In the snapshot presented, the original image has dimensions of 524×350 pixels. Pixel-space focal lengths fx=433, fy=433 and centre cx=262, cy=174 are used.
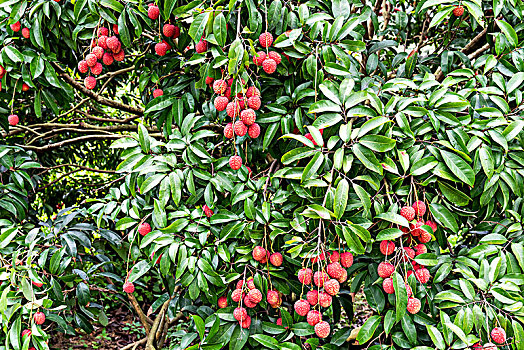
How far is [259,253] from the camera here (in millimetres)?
1352

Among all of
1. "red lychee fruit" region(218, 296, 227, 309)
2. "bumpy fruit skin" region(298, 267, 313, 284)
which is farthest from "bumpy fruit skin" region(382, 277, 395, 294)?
"red lychee fruit" region(218, 296, 227, 309)

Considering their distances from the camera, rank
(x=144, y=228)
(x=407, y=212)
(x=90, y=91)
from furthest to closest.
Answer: (x=90, y=91) → (x=144, y=228) → (x=407, y=212)

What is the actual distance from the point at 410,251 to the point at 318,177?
346mm

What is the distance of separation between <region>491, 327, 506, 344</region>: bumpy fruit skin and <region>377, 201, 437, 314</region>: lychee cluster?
0.67 ft

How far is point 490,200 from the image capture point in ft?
4.51

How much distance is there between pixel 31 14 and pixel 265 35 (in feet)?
3.06

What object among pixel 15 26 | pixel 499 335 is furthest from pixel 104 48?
pixel 499 335

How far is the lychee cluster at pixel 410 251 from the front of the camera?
1215mm

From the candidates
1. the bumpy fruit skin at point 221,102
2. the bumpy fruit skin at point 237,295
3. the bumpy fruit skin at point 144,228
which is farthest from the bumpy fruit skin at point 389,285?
the bumpy fruit skin at point 144,228

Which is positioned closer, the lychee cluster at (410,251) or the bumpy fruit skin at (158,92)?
the lychee cluster at (410,251)

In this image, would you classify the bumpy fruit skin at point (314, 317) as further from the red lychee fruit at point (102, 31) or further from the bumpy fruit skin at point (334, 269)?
the red lychee fruit at point (102, 31)

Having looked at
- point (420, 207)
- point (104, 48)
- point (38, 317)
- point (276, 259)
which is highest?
point (104, 48)

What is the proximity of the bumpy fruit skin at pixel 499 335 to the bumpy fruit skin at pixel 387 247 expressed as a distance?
0.35 meters

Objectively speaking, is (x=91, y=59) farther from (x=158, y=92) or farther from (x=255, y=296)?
(x=255, y=296)
